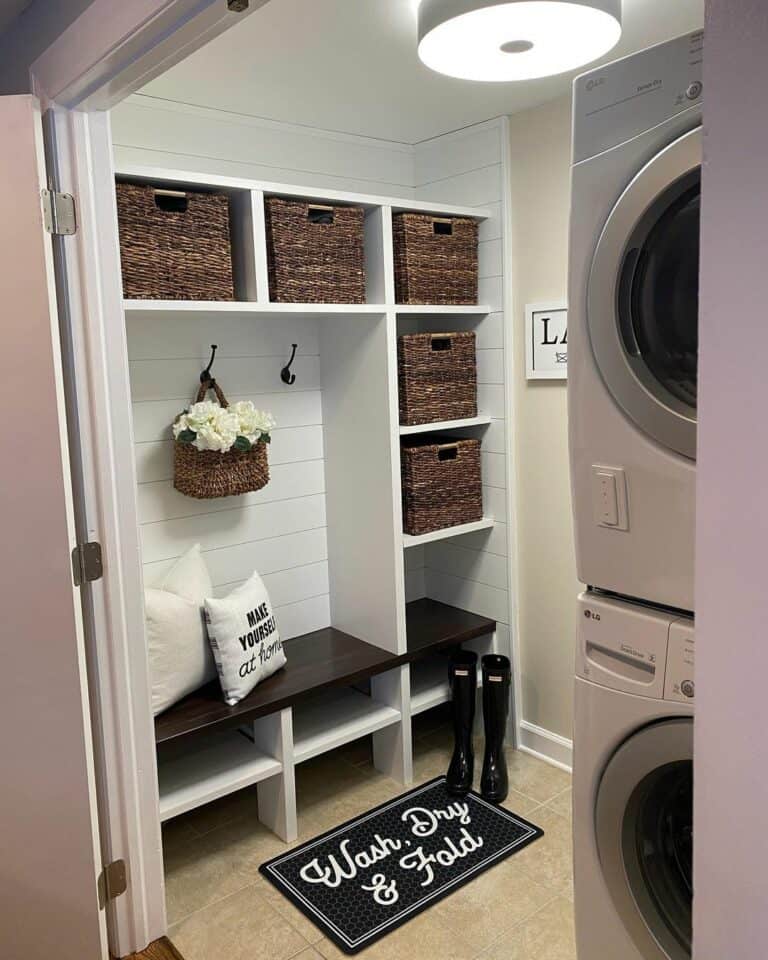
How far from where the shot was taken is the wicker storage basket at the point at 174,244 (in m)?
2.27

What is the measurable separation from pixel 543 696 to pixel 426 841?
0.79 meters

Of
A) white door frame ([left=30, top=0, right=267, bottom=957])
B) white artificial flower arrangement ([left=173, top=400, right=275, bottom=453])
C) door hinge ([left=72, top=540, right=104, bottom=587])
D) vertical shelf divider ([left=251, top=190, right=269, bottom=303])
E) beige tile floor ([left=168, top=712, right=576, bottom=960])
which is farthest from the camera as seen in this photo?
white artificial flower arrangement ([left=173, top=400, right=275, bottom=453])

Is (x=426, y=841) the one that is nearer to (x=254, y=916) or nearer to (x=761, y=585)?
(x=254, y=916)

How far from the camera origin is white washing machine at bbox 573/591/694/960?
4.79 feet

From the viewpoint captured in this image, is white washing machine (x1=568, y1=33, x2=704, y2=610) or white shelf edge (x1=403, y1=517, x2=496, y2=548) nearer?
white washing machine (x1=568, y1=33, x2=704, y2=610)

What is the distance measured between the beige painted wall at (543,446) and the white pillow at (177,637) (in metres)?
1.26

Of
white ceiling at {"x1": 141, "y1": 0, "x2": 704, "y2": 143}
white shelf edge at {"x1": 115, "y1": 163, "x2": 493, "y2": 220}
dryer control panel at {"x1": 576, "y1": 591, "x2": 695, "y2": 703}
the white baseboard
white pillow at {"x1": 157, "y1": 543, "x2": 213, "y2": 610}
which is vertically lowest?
the white baseboard

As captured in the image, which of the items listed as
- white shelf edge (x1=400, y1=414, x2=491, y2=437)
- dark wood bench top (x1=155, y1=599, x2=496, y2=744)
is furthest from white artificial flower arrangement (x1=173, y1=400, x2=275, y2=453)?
dark wood bench top (x1=155, y1=599, x2=496, y2=744)

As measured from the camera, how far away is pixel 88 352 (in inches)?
75.7

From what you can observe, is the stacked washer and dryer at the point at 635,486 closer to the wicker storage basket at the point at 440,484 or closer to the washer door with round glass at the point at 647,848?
the washer door with round glass at the point at 647,848

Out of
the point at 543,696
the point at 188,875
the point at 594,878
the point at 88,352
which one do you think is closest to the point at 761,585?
the point at 594,878

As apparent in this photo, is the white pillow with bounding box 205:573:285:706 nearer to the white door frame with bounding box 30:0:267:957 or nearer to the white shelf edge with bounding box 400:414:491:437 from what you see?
the white door frame with bounding box 30:0:267:957

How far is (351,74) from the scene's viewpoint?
2.45 meters

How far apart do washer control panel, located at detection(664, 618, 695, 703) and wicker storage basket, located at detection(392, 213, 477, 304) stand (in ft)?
5.91
